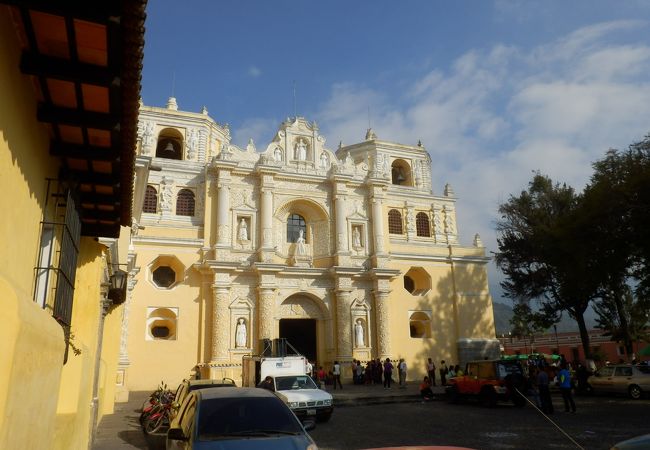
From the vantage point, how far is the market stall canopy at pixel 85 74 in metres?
3.08

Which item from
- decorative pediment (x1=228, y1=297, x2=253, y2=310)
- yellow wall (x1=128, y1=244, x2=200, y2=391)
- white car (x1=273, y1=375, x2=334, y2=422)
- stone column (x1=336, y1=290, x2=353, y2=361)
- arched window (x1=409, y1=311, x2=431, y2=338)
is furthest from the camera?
arched window (x1=409, y1=311, x2=431, y2=338)

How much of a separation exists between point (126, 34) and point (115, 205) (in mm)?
3790

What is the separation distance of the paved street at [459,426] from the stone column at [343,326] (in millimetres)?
6836

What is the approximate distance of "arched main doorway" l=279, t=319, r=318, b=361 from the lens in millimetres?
25688

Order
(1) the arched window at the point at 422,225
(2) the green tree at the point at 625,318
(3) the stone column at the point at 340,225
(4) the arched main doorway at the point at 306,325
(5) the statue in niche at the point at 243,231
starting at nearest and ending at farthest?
1. (5) the statue in niche at the point at 243,231
2. (4) the arched main doorway at the point at 306,325
3. (3) the stone column at the point at 340,225
4. (2) the green tree at the point at 625,318
5. (1) the arched window at the point at 422,225

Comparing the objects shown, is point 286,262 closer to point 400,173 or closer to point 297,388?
point 400,173

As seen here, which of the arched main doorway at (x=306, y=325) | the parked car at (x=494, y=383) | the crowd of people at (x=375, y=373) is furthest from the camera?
the arched main doorway at (x=306, y=325)

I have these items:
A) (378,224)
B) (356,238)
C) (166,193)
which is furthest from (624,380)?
(166,193)

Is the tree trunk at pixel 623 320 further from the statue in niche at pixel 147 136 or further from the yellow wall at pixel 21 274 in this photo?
the yellow wall at pixel 21 274

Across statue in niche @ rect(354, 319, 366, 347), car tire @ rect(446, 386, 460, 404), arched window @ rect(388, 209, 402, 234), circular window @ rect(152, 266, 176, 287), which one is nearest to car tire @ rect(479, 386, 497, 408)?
car tire @ rect(446, 386, 460, 404)

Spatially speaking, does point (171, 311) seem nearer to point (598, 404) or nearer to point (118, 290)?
point (118, 290)

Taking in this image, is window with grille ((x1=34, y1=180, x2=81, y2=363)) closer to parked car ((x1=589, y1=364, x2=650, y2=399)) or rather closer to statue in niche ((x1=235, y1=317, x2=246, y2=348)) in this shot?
statue in niche ((x1=235, y1=317, x2=246, y2=348))

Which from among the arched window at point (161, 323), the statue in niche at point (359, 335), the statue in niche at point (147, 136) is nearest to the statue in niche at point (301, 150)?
the statue in niche at point (147, 136)

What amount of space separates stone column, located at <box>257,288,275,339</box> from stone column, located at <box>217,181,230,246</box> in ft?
10.0
